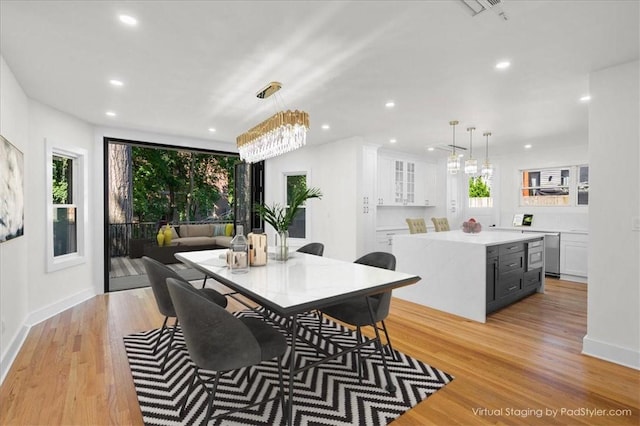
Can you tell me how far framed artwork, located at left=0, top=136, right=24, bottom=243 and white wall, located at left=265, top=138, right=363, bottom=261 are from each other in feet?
13.0

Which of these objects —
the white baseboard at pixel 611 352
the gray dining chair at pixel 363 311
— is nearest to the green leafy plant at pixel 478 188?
the white baseboard at pixel 611 352

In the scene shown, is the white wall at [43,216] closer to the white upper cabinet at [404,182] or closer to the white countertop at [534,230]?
the white upper cabinet at [404,182]

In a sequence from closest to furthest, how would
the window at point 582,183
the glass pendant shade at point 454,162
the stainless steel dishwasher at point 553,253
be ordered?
the glass pendant shade at point 454,162 < the stainless steel dishwasher at point 553,253 < the window at point 582,183

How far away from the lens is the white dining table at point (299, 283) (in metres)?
1.67

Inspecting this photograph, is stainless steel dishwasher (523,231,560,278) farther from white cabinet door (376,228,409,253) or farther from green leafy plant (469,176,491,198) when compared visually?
white cabinet door (376,228,409,253)

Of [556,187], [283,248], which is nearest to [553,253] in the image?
[556,187]

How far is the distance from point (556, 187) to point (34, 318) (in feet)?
27.7

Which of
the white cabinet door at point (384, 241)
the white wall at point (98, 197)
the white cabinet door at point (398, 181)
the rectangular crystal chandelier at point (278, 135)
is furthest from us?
the white cabinet door at point (398, 181)

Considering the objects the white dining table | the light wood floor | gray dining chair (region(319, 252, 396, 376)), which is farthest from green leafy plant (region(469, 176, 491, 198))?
the white dining table

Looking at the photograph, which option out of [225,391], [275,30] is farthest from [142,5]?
[225,391]

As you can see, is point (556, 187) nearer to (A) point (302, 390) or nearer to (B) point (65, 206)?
(A) point (302, 390)

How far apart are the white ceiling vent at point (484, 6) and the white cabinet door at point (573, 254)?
5.06 m

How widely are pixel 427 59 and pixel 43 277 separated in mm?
4617

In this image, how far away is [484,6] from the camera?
1.90 metres
